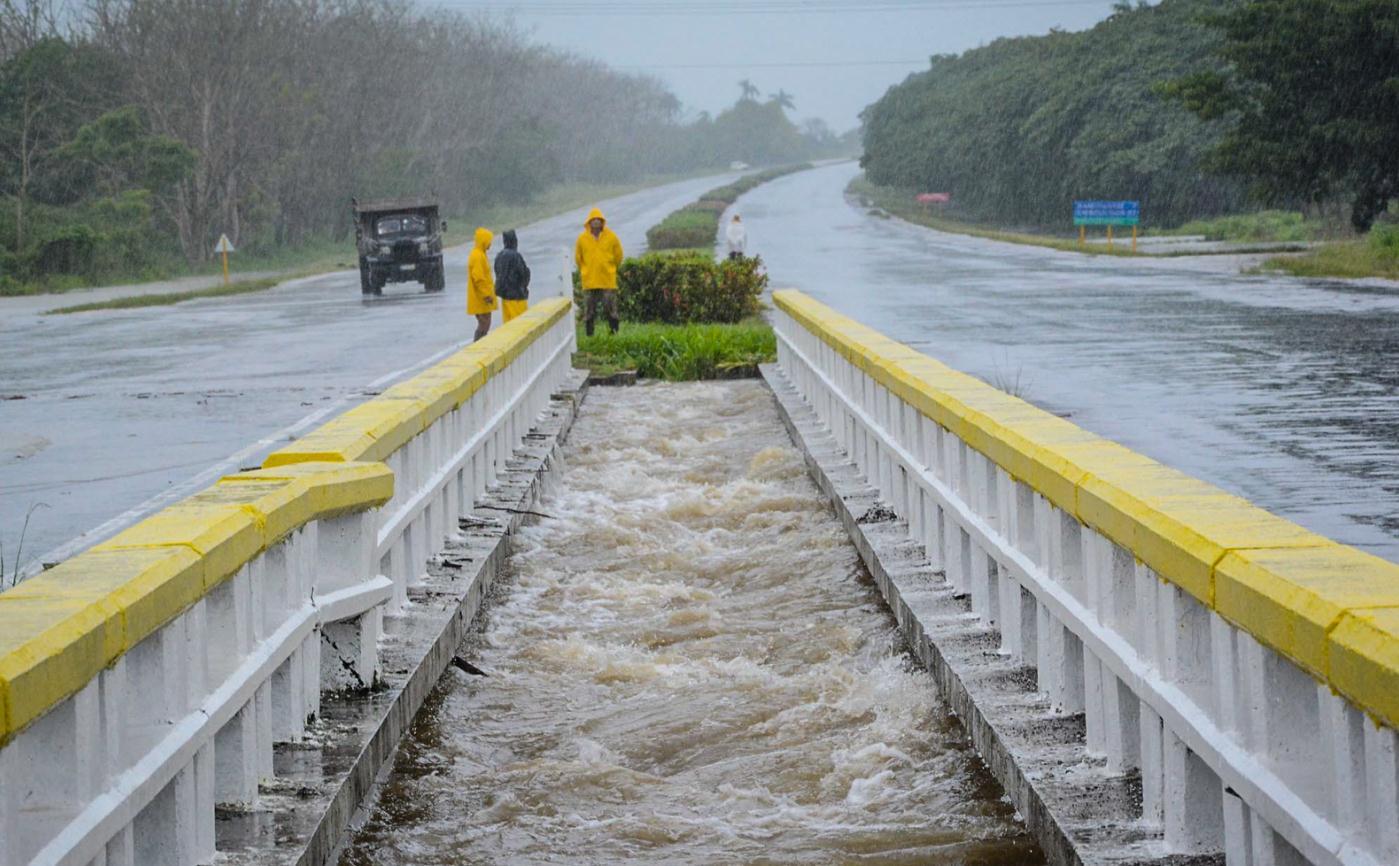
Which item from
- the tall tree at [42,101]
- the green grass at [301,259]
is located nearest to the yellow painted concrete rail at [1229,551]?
the green grass at [301,259]

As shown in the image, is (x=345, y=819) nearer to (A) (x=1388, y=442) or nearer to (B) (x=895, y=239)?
(A) (x=1388, y=442)

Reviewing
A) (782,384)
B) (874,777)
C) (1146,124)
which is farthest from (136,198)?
(874,777)

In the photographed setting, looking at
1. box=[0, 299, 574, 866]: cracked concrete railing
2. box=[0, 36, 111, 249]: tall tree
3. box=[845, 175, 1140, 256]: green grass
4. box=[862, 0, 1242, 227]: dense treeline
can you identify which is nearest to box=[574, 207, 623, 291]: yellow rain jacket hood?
box=[0, 299, 574, 866]: cracked concrete railing

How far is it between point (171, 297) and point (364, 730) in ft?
121

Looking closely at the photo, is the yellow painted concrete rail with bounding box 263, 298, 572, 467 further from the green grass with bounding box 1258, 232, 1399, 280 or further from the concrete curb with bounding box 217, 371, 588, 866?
the green grass with bounding box 1258, 232, 1399, 280

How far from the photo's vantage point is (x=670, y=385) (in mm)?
19531

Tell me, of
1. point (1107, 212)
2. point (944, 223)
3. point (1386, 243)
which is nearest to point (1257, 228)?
point (1107, 212)

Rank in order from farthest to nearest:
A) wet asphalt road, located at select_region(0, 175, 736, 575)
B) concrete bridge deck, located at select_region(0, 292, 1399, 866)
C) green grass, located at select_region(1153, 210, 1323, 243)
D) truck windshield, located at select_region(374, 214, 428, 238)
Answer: green grass, located at select_region(1153, 210, 1323, 243) < truck windshield, located at select_region(374, 214, 428, 238) < wet asphalt road, located at select_region(0, 175, 736, 575) < concrete bridge deck, located at select_region(0, 292, 1399, 866)

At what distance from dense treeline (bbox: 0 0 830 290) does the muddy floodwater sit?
41655 mm

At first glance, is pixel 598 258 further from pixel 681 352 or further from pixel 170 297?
pixel 170 297

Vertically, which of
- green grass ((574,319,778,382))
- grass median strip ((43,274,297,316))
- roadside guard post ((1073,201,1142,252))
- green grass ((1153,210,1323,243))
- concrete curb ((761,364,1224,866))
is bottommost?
concrete curb ((761,364,1224,866))

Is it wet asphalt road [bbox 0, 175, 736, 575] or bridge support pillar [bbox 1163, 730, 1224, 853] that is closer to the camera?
bridge support pillar [bbox 1163, 730, 1224, 853]

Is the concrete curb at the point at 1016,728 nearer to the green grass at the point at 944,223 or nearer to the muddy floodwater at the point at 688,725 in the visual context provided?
the muddy floodwater at the point at 688,725

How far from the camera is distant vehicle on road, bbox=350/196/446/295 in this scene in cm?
3922
